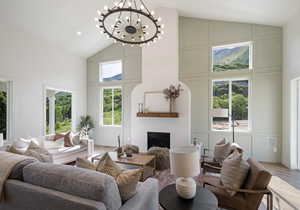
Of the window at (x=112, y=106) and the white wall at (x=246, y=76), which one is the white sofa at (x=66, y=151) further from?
the white wall at (x=246, y=76)

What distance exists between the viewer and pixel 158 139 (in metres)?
5.39

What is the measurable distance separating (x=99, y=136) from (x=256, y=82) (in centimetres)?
584

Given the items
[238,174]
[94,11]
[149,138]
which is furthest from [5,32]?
[238,174]

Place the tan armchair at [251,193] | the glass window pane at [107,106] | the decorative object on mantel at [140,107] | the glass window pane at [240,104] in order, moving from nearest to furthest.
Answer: the tan armchair at [251,193], the glass window pane at [240,104], the decorative object on mantel at [140,107], the glass window pane at [107,106]

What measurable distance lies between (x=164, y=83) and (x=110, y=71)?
2661 mm

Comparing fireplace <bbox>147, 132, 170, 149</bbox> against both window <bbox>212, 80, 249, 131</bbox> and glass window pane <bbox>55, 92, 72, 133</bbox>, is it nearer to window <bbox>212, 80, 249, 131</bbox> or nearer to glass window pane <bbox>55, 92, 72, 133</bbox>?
window <bbox>212, 80, 249, 131</bbox>

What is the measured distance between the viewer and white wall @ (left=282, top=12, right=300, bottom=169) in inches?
150

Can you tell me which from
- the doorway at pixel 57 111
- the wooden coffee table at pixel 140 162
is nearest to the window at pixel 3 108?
the doorway at pixel 57 111

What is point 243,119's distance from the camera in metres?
4.99

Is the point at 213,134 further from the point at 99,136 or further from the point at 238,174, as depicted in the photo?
the point at 99,136

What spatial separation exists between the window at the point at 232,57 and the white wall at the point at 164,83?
4.15 ft

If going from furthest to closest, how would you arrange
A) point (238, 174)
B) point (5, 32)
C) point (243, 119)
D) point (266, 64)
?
point (243, 119), point (266, 64), point (5, 32), point (238, 174)

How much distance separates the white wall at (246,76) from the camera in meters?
4.60

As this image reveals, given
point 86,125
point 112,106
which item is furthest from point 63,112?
point 112,106
